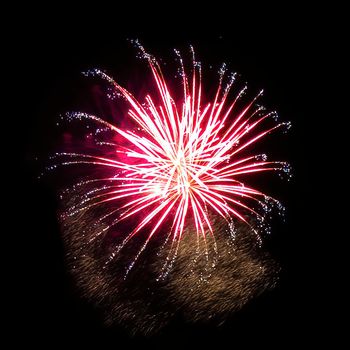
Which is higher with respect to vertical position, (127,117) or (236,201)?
(127,117)

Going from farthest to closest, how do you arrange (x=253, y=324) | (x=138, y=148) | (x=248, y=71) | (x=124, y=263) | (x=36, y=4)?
(x=248, y=71), (x=36, y=4), (x=138, y=148), (x=124, y=263), (x=253, y=324)

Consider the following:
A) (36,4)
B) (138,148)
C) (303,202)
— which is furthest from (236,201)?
(36,4)

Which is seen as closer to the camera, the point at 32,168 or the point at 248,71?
the point at 32,168

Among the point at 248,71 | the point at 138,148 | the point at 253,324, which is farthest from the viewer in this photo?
the point at 248,71

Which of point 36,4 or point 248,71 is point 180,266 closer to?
point 248,71

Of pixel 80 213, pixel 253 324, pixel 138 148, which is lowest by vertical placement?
pixel 253 324

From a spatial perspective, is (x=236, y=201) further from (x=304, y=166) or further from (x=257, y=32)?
(x=257, y=32)
